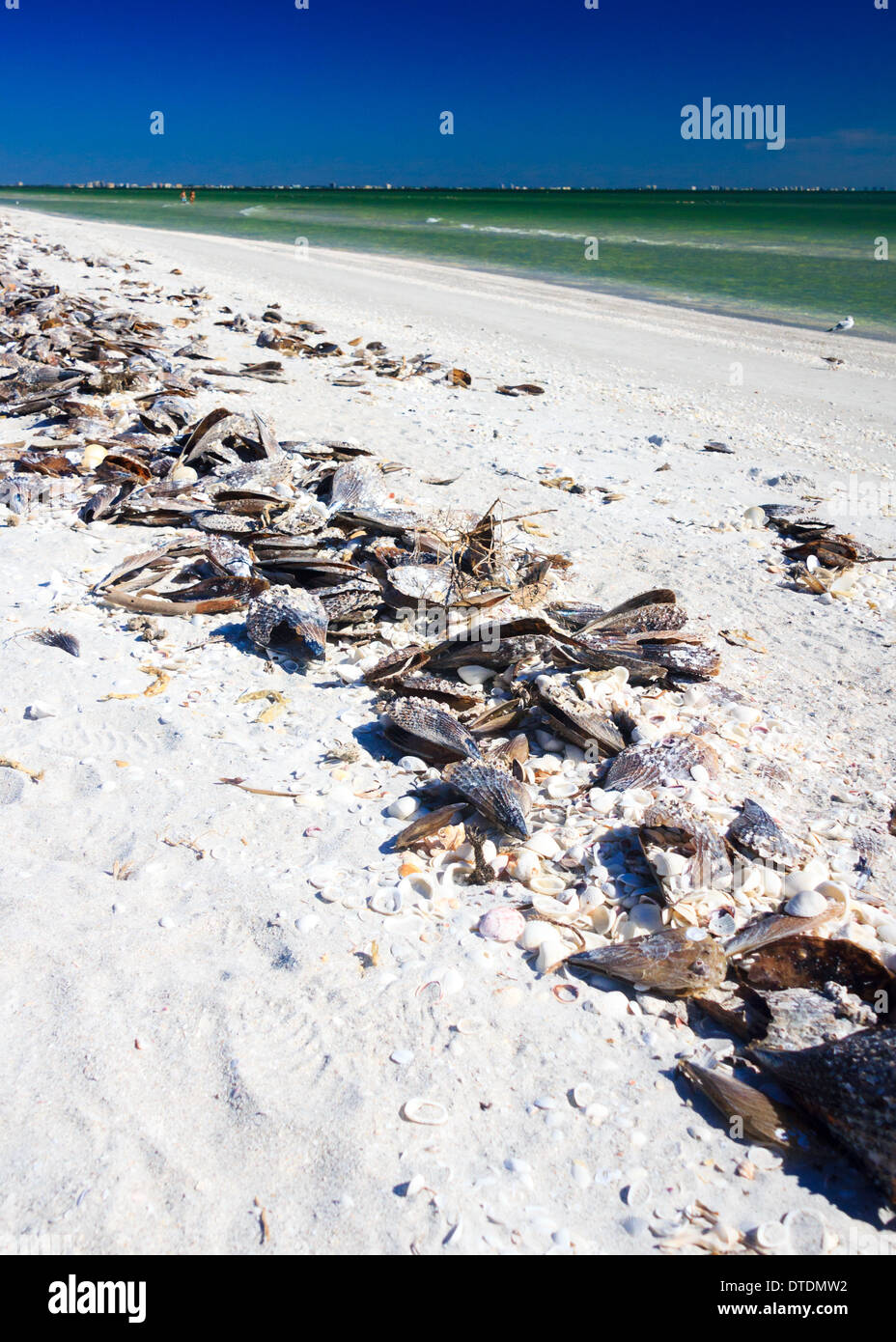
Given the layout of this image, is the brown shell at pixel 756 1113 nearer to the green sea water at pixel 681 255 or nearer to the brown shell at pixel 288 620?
the brown shell at pixel 288 620

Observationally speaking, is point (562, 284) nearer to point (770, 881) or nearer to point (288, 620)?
point (288, 620)

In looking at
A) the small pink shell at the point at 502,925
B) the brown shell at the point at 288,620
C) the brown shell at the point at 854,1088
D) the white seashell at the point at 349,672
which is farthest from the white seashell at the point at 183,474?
the brown shell at the point at 854,1088

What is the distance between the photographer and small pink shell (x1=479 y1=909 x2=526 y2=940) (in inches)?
82.9

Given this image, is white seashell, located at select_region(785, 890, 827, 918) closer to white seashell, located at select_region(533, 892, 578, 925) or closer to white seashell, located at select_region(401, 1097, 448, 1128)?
white seashell, located at select_region(533, 892, 578, 925)

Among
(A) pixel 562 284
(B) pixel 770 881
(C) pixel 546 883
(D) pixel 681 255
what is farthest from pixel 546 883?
(D) pixel 681 255

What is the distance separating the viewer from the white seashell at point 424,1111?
1652 millimetres

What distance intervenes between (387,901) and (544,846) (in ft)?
1.67

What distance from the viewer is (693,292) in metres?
18.6

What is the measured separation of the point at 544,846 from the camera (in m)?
2.38

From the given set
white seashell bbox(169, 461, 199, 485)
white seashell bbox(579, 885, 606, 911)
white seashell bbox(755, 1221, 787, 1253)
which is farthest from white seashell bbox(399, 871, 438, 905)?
white seashell bbox(169, 461, 199, 485)

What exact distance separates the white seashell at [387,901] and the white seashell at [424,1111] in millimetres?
538

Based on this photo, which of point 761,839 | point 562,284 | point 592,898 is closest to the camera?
point 592,898

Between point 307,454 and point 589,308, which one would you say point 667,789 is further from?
point 589,308
